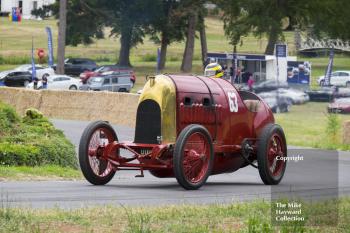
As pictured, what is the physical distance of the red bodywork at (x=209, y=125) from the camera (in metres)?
15.7

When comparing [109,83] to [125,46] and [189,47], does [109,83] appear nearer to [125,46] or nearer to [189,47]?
[189,47]

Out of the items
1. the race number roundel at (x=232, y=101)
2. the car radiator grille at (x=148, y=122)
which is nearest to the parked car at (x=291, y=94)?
the race number roundel at (x=232, y=101)

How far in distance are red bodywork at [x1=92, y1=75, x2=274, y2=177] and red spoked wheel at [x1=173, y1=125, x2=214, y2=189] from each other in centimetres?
31

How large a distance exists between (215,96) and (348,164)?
29.6ft

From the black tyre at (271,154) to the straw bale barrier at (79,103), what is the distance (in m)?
18.3

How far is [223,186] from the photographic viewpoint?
17.0m

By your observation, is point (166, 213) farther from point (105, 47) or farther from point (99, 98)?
point (105, 47)

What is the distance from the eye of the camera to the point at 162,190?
15.6m

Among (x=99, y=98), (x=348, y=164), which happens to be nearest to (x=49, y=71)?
(x=99, y=98)

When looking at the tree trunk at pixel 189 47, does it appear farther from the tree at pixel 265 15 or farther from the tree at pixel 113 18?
the tree at pixel 113 18

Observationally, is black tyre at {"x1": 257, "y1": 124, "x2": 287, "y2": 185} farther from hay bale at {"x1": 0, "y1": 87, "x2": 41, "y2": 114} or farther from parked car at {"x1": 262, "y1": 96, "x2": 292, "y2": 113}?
hay bale at {"x1": 0, "y1": 87, "x2": 41, "y2": 114}

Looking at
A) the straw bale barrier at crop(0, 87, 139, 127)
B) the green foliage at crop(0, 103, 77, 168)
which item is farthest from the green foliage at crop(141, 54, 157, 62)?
the green foliage at crop(0, 103, 77, 168)

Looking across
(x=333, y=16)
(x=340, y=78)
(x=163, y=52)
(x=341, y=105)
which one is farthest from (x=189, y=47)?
(x=341, y=105)

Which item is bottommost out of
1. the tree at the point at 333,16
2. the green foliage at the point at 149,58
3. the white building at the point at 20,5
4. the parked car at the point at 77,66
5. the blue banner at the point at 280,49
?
the parked car at the point at 77,66
